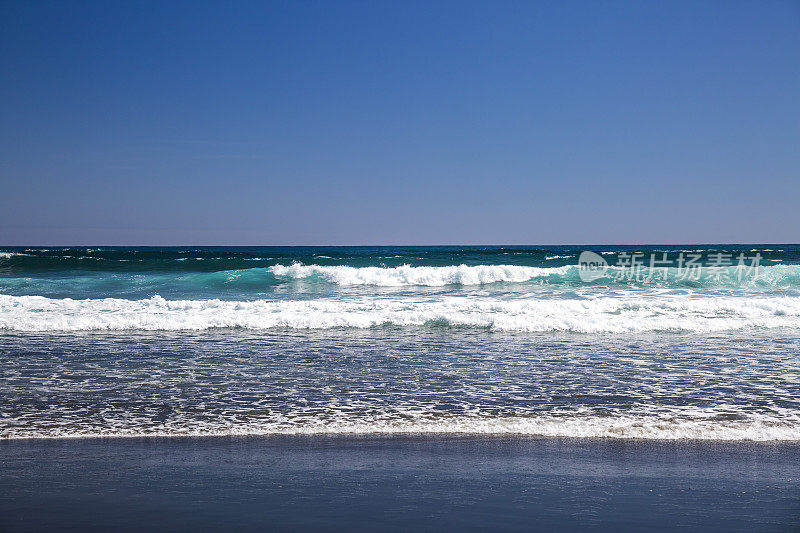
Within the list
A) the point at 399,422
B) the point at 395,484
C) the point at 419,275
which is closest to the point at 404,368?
the point at 399,422

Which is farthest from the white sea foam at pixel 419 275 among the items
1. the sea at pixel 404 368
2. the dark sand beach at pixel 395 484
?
the dark sand beach at pixel 395 484

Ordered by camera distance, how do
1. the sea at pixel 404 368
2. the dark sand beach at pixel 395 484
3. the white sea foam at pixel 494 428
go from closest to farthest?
the dark sand beach at pixel 395 484, the white sea foam at pixel 494 428, the sea at pixel 404 368

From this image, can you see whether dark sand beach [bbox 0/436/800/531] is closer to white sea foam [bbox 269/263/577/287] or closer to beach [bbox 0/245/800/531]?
beach [bbox 0/245/800/531]

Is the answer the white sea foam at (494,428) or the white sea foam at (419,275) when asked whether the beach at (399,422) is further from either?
the white sea foam at (419,275)

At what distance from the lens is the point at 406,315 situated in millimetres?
12641

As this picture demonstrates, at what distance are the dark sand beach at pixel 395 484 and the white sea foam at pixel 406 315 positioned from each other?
22.3 feet

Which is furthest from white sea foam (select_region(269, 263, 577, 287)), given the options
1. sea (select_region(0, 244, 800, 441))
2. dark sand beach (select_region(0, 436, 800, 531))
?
dark sand beach (select_region(0, 436, 800, 531))

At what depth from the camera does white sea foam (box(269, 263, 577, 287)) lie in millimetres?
24609

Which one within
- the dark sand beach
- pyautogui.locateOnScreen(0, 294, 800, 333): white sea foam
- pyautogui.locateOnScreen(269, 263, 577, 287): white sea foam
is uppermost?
pyautogui.locateOnScreen(269, 263, 577, 287): white sea foam

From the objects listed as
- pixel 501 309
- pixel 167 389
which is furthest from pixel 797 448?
pixel 501 309

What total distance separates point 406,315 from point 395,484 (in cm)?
862

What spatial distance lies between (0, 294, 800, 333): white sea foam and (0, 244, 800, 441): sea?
56mm

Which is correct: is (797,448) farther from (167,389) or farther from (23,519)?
(167,389)

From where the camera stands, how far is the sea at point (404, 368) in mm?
5406
